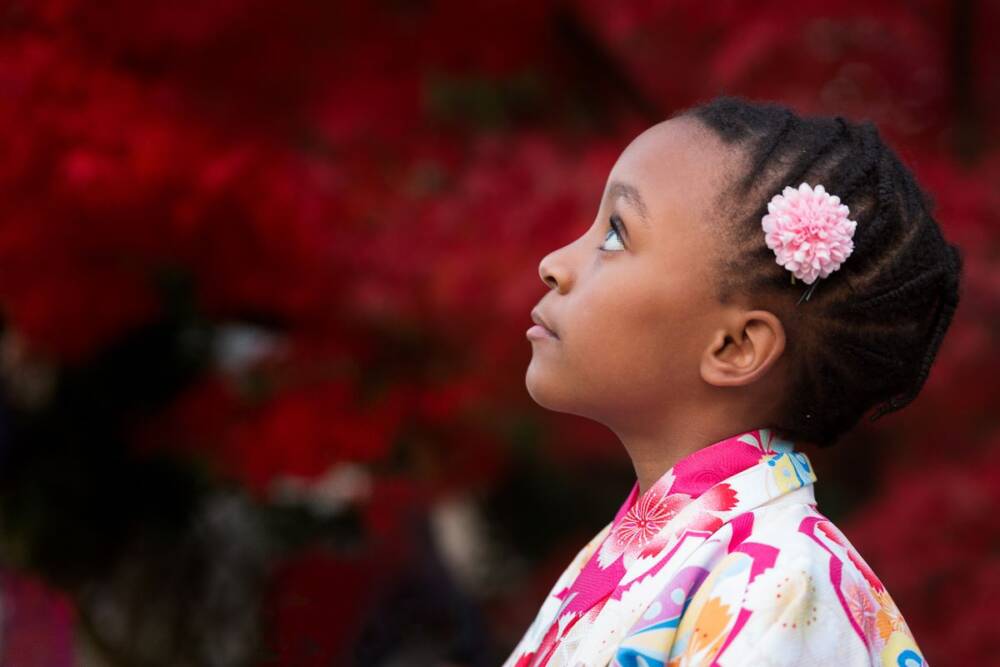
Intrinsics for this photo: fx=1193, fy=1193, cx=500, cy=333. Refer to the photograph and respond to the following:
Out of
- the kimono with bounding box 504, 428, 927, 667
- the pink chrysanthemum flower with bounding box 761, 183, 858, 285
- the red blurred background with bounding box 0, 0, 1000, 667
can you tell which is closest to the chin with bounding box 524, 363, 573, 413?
the kimono with bounding box 504, 428, 927, 667

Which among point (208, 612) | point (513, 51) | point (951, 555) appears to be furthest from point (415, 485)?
point (951, 555)

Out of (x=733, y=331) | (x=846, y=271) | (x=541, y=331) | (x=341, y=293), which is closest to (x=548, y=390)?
(x=541, y=331)

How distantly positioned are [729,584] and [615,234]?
1.10ft

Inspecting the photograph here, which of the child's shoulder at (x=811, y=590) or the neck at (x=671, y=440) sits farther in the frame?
the neck at (x=671, y=440)

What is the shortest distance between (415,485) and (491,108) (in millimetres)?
1105

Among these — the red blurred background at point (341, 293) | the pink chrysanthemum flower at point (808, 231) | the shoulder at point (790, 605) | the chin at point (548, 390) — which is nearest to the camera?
the shoulder at point (790, 605)

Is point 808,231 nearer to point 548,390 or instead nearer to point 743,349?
point 743,349

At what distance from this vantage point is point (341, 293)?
236 cm

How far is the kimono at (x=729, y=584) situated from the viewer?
2.87 ft

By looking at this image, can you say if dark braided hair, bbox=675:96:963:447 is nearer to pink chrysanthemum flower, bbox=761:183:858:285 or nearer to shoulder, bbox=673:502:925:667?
pink chrysanthemum flower, bbox=761:183:858:285

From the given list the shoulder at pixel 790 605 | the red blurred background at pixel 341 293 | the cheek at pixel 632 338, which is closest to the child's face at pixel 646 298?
the cheek at pixel 632 338

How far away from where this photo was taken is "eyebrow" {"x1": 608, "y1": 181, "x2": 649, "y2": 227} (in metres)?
1.05

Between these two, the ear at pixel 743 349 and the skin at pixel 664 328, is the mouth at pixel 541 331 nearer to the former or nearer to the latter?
the skin at pixel 664 328

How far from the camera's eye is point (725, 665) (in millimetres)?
852
